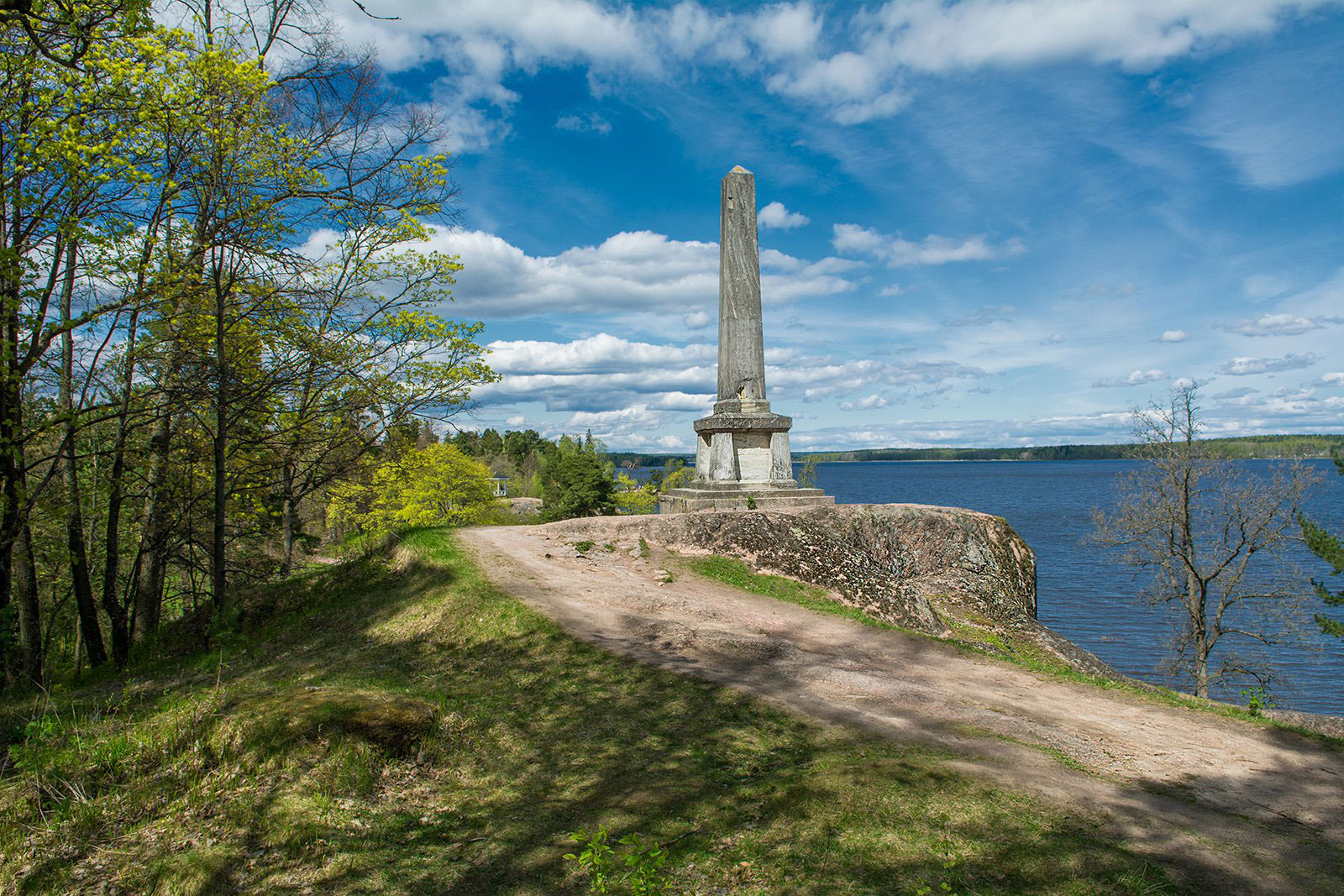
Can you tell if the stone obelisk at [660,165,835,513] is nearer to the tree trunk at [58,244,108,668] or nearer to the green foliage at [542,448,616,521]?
the tree trunk at [58,244,108,668]

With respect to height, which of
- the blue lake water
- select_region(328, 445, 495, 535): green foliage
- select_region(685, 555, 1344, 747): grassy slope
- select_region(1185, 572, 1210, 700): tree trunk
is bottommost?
the blue lake water

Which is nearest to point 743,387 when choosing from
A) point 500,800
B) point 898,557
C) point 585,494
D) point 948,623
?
point 898,557

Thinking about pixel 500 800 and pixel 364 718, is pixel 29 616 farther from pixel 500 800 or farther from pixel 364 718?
pixel 500 800

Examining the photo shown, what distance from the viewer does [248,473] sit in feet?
39.9

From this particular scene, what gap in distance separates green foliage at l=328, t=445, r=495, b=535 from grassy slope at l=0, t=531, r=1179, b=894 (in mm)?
16263

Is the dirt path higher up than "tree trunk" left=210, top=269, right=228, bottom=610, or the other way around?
"tree trunk" left=210, top=269, right=228, bottom=610

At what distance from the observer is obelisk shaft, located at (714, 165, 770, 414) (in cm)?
1588

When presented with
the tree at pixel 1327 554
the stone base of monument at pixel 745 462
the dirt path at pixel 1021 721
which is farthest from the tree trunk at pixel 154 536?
the tree at pixel 1327 554

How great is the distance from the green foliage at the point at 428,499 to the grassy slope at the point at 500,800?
53.4 ft

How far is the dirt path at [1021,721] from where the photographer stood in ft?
14.7

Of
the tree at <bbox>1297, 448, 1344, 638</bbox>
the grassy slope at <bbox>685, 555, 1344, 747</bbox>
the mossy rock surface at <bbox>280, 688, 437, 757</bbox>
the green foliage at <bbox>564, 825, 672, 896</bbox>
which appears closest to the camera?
the green foliage at <bbox>564, 825, 672, 896</bbox>

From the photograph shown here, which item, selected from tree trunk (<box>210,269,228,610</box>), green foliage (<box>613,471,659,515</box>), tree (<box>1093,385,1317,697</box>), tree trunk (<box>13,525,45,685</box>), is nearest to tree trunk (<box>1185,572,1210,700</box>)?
tree (<box>1093,385,1317,697</box>)

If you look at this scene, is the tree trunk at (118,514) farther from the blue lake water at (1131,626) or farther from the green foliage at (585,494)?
the green foliage at (585,494)

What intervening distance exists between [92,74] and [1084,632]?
3100 centimetres
